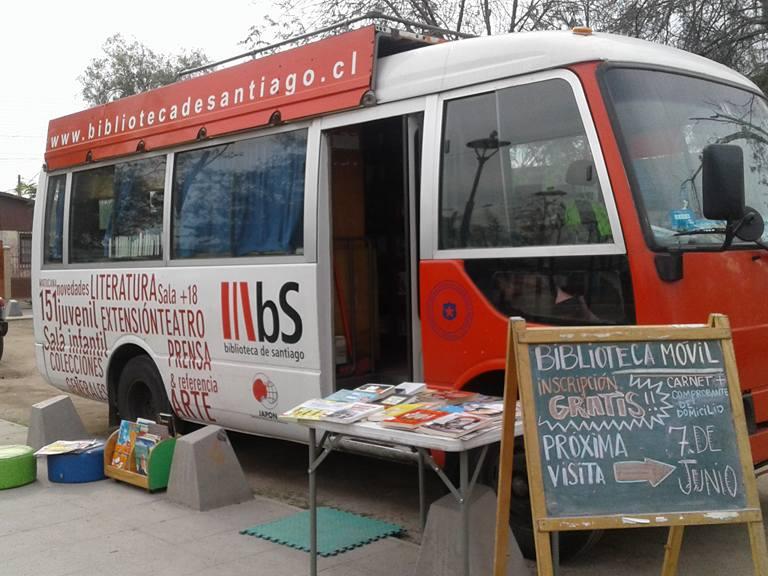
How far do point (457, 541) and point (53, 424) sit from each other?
197 inches

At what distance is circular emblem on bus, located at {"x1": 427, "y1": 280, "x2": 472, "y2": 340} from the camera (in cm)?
494

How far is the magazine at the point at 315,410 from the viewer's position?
409 centimetres

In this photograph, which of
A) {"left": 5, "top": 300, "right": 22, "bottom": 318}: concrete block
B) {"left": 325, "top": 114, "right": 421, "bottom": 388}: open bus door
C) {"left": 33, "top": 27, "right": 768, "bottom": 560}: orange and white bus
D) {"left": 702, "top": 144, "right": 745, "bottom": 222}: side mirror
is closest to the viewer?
{"left": 702, "top": 144, "right": 745, "bottom": 222}: side mirror

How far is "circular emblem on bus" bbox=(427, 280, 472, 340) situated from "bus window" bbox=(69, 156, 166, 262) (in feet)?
10.0

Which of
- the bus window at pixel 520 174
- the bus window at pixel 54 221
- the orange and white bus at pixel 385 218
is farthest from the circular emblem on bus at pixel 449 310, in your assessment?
the bus window at pixel 54 221

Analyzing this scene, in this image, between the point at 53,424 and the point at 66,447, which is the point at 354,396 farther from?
the point at 53,424

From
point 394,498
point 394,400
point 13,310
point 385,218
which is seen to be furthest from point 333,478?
point 13,310

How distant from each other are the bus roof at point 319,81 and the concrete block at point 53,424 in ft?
7.44

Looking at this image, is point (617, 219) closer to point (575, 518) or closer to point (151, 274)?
point (575, 518)

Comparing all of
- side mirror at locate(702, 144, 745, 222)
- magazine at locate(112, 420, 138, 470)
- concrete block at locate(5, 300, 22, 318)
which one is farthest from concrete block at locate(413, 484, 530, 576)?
concrete block at locate(5, 300, 22, 318)

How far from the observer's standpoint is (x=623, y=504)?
124 inches

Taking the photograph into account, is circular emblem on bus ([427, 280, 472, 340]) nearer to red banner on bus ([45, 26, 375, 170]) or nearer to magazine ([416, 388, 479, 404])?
magazine ([416, 388, 479, 404])

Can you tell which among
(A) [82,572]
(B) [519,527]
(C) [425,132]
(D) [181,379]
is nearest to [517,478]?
(B) [519,527]

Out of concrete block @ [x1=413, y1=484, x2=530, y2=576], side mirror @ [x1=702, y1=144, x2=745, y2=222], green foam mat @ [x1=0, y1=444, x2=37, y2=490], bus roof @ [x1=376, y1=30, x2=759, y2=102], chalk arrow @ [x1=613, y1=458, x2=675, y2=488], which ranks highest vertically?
bus roof @ [x1=376, y1=30, x2=759, y2=102]
